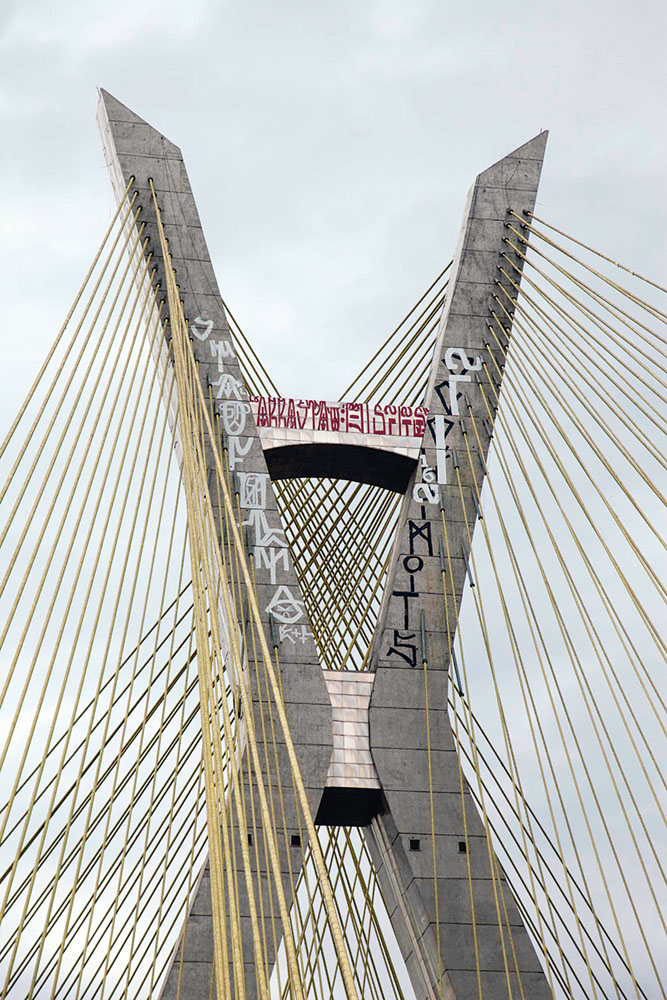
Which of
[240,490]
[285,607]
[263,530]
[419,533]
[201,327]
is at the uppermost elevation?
[201,327]

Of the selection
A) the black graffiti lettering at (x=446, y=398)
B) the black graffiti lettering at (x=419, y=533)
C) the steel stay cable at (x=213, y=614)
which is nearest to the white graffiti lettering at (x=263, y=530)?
the steel stay cable at (x=213, y=614)

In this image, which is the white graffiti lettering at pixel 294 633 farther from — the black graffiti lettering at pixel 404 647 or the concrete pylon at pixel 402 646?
the black graffiti lettering at pixel 404 647

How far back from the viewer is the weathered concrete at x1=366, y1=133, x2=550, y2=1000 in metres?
17.9

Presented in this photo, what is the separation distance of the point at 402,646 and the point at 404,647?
3 cm

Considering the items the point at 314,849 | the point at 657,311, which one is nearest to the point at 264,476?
the point at 657,311

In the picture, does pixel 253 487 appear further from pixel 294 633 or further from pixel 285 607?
pixel 294 633

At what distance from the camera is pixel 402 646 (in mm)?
19375

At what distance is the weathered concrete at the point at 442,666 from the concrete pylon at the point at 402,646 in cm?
2

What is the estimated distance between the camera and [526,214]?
21.7m

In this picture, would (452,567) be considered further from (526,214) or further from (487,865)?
(526,214)

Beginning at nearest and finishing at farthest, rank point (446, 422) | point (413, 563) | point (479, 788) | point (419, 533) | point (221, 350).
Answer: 1. point (479, 788)
2. point (413, 563)
3. point (419, 533)
4. point (221, 350)
5. point (446, 422)

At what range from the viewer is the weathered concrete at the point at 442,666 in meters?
17.9

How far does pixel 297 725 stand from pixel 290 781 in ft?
2.44

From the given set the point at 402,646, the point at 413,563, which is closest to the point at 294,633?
the point at 402,646
